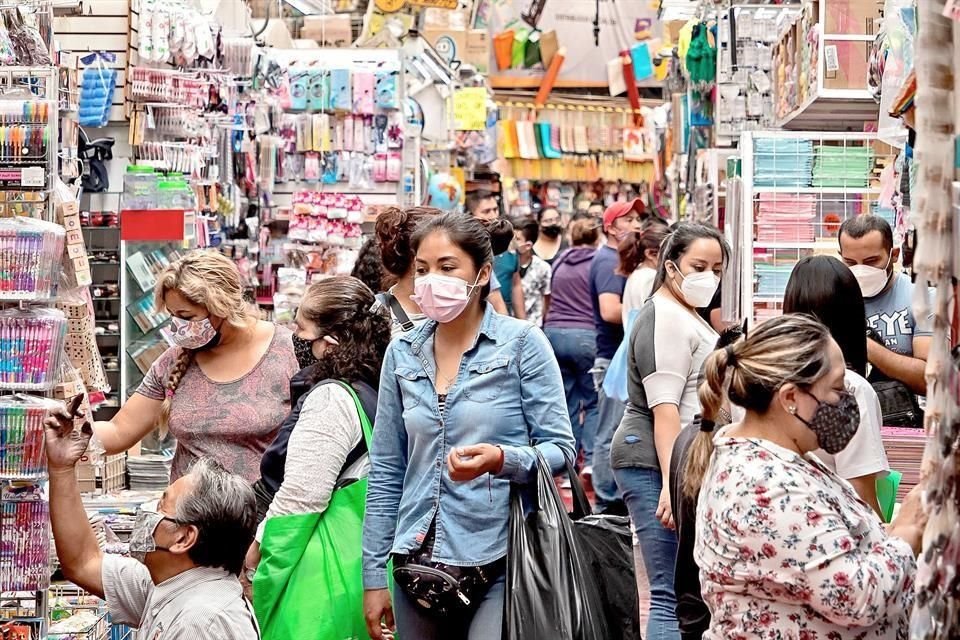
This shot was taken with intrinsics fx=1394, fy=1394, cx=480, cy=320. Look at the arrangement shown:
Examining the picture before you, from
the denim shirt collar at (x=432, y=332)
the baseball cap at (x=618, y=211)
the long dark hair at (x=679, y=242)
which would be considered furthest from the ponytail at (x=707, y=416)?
the baseball cap at (x=618, y=211)

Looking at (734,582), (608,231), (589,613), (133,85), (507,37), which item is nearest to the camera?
(734,582)

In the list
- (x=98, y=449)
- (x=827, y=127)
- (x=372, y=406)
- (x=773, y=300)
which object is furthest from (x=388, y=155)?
(x=372, y=406)

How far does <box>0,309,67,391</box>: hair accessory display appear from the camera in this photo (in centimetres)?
450

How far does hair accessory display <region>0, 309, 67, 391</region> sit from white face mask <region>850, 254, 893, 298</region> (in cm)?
279

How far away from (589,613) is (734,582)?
66 centimetres

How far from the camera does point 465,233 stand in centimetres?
360

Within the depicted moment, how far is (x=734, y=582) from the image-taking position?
2.71 m

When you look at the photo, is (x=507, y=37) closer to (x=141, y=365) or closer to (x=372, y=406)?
(x=141, y=365)

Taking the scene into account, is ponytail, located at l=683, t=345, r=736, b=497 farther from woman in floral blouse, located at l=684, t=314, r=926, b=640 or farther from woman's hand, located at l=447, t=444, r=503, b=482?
woman's hand, located at l=447, t=444, r=503, b=482

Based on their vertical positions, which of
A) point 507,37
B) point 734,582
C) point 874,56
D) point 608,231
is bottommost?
point 734,582

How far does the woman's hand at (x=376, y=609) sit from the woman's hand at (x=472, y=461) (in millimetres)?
514

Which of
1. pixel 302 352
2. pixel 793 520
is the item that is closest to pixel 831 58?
pixel 302 352

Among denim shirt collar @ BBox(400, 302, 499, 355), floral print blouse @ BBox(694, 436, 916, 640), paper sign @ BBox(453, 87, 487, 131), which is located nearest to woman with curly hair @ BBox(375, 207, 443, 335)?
denim shirt collar @ BBox(400, 302, 499, 355)

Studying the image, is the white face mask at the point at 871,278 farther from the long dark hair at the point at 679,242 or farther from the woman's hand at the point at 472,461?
the woman's hand at the point at 472,461
